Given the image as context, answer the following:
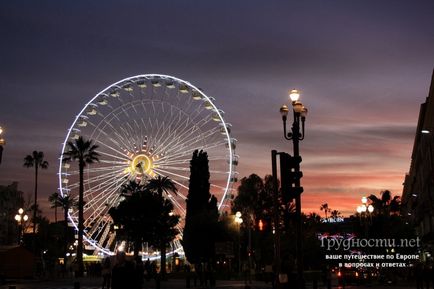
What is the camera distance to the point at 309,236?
76938 mm

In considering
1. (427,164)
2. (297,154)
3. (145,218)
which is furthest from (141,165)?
(297,154)

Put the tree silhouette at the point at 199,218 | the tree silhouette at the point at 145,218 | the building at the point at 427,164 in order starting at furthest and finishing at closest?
the tree silhouette at the point at 199,218 < the tree silhouette at the point at 145,218 < the building at the point at 427,164

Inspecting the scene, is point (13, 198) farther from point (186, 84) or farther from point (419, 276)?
point (419, 276)

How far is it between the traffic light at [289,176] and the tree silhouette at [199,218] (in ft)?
186

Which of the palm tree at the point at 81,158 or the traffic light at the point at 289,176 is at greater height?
the palm tree at the point at 81,158

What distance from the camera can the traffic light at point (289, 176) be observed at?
17562mm

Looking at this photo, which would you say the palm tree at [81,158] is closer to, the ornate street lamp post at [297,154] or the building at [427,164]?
the building at [427,164]

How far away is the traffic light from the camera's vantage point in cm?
1756

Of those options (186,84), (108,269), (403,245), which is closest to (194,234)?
(186,84)

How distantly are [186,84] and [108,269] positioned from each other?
37748 mm

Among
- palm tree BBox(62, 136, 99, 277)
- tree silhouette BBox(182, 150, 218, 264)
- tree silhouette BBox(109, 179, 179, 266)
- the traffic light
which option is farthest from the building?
palm tree BBox(62, 136, 99, 277)

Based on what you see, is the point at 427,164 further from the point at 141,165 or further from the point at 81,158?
the point at 81,158

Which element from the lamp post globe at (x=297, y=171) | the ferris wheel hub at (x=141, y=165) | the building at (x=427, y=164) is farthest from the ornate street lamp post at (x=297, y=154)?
the ferris wheel hub at (x=141, y=165)

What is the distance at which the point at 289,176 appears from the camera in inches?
697
